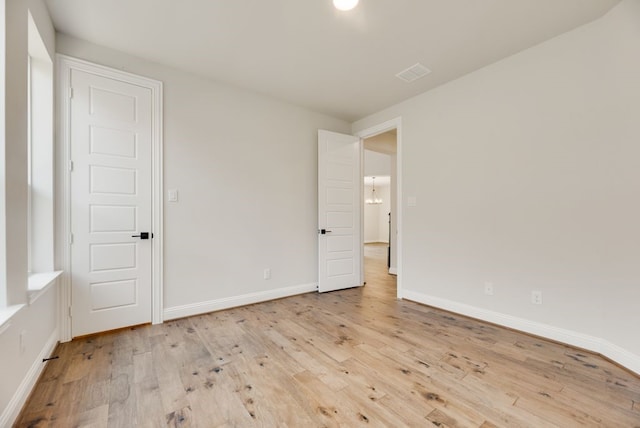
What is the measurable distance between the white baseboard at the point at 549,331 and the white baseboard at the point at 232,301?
171 centimetres

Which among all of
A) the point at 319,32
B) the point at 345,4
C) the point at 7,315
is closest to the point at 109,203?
the point at 7,315

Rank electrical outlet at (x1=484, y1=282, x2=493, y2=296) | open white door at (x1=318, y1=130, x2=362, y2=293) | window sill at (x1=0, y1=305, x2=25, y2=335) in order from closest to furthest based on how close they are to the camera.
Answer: window sill at (x1=0, y1=305, x2=25, y2=335) < electrical outlet at (x1=484, y1=282, x2=493, y2=296) < open white door at (x1=318, y1=130, x2=362, y2=293)

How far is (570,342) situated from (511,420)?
1380 mm

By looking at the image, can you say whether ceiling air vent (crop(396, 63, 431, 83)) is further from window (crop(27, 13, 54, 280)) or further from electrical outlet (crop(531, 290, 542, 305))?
window (crop(27, 13, 54, 280))

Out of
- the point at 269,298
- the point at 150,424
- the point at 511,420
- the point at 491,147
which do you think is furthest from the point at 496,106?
the point at 150,424

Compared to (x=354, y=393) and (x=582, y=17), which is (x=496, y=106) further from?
(x=354, y=393)

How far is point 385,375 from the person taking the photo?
1889mm

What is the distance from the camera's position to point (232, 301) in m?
3.29

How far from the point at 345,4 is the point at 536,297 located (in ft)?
9.79

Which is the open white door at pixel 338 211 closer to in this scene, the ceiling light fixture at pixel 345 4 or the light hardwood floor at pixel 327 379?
the light hardwood floor at pixel 327 379

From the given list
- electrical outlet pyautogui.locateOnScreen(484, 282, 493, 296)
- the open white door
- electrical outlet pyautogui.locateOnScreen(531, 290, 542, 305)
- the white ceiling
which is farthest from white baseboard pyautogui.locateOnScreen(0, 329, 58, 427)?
electrical outlet pyautogui.locateOnScreen(531, 290, 542, 305)

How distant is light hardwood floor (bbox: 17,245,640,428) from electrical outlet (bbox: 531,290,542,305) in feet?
1.06

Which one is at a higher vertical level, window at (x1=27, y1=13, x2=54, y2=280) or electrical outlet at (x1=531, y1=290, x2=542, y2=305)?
window at (x1=27, y1=13, x2=54, y2=280)

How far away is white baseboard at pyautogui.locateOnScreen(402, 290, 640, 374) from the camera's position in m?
2.00
